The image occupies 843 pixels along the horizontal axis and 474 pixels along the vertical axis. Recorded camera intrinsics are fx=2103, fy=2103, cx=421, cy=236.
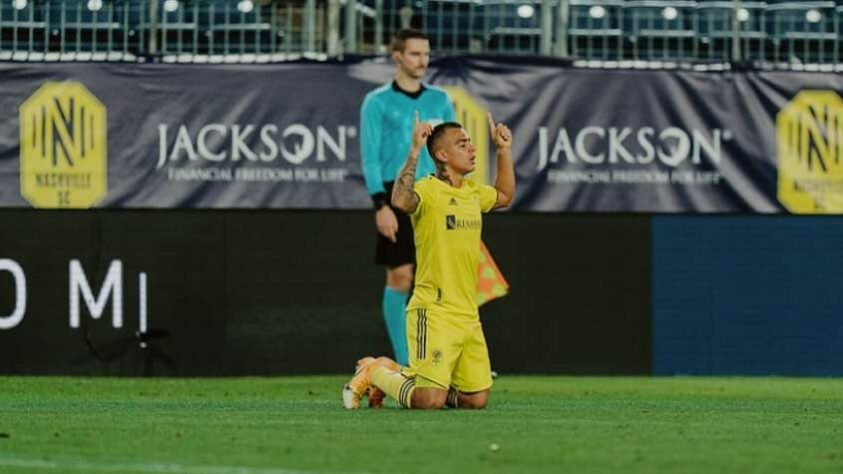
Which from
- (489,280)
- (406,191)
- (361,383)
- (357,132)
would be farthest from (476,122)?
(406,191)

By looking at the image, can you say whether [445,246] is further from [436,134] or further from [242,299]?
[242,299]

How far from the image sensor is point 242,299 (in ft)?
62.3

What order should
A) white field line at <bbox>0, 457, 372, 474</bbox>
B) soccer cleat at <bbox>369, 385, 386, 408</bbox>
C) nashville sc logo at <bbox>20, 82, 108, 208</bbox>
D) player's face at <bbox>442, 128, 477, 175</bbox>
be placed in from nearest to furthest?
white field line at <bbox>0, 457, 372, 474</bbox>, player's face at <bbox>442, 128, 477, 175</bbox>, soccer cleat at <bbox>369, 385, 386, 408</bbox>, nashville sc logo at <bbox>20, 82, 108, 208</bbox>

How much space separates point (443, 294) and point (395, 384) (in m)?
0.61

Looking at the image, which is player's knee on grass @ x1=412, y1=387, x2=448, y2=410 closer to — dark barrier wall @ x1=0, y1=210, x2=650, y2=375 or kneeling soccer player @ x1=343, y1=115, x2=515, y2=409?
kneeling soccer player @ x1=343, y1=115, x2=515, y2=409

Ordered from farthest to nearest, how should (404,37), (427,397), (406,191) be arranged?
1. (404,37)
2. (427,397)
3. (406,191)

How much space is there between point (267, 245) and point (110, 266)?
4.67ft

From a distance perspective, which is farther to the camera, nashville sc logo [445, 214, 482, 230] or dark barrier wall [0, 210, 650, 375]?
dark barrier wall [0, 210, 650, 375]

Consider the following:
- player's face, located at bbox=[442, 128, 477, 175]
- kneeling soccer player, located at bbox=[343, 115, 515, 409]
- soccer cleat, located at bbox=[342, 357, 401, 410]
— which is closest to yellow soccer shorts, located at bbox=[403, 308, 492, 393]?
kneeling soccer player, located at bbox=[343, 115, 515, 409]

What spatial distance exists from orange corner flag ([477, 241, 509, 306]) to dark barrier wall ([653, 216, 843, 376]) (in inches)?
57.6

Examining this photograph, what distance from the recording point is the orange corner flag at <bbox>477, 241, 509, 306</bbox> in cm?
1898

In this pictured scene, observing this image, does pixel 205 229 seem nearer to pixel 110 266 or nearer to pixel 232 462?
pixel 110 266

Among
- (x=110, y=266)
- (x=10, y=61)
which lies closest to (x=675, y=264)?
(x=110, y=266)

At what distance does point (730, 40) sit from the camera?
68.1 ft
